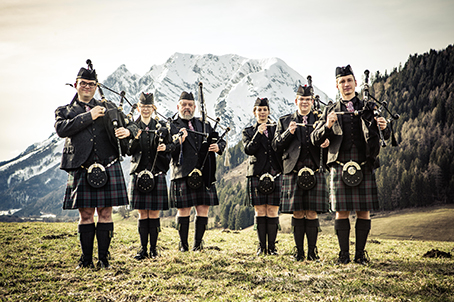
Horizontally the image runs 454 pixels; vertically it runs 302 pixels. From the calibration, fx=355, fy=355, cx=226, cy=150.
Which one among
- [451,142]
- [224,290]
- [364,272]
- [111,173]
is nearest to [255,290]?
[224,290]

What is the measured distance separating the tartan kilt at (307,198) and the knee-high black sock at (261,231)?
740 mm

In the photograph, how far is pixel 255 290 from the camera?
4.14m

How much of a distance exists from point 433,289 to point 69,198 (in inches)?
190

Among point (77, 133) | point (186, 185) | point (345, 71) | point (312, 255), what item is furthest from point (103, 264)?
point (345, 71)

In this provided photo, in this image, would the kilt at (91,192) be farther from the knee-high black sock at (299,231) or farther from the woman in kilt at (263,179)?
the knee-high black sock at (299,231)

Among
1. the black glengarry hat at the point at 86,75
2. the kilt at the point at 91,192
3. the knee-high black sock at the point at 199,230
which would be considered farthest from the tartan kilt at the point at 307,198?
the black glengarry hat at the point at 86,75

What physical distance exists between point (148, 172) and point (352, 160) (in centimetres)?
349

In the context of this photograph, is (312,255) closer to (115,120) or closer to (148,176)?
(148,176)

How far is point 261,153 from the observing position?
22.6 feet

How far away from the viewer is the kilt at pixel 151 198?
6355mm

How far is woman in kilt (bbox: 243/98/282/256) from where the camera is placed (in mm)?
6617

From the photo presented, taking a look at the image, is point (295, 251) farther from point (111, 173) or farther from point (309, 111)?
point (111, 173)

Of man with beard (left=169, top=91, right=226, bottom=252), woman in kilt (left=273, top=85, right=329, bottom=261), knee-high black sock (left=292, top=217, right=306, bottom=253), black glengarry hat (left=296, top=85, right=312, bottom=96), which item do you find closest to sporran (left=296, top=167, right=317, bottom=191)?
woman in kilt (left=273, top=85, right=329, bottom=261)

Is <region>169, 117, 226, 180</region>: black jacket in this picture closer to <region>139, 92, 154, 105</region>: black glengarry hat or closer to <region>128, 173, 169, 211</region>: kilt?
<region>128, 173, 169, 211</region>: kilt
